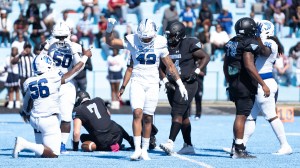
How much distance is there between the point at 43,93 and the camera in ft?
38.7

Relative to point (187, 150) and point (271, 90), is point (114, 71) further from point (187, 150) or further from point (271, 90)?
point (271, 90)

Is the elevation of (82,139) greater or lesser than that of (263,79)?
lesser

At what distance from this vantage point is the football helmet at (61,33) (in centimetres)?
1291

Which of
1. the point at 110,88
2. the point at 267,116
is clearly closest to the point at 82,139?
the point at 267,116

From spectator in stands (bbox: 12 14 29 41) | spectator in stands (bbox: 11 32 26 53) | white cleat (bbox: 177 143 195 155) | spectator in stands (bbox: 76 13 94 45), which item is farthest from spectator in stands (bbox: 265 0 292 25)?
white cleat (bbox: 177 143 195 155)

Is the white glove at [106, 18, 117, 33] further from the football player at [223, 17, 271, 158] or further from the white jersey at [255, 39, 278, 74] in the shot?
the white jersey at [255, 39, 278, 74]

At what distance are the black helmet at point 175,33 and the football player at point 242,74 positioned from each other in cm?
84

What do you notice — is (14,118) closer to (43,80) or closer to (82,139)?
(82,139)

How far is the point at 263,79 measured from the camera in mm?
12602

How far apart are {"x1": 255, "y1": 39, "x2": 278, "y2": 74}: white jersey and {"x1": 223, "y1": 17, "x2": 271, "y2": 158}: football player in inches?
15.8

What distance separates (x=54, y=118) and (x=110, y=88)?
14.1 m

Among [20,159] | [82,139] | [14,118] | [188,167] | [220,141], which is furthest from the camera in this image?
[14,118]

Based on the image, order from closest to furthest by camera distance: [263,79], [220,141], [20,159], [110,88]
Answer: [20,159] < [263,79] < [220,141] < [110,88]

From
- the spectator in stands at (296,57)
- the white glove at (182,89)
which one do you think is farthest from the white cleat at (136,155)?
the spectator in stands at (296,57)
